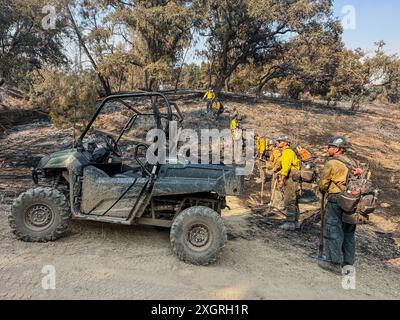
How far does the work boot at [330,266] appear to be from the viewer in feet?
18.7

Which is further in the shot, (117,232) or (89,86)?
(89,86)

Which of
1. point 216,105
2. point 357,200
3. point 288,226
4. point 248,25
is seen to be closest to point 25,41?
point 216,105

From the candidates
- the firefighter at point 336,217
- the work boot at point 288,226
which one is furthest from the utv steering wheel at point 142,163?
the work boot at point 288,226

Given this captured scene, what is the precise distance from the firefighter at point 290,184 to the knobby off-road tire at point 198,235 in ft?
9.72

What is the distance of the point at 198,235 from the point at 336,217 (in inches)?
73.8

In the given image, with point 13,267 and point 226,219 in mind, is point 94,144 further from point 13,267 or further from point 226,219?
point 226,219

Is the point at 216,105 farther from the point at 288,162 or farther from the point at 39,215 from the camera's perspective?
the point at 39,215

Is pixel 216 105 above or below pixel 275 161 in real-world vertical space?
above

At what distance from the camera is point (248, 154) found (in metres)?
15.8

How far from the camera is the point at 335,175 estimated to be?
18.8 feet

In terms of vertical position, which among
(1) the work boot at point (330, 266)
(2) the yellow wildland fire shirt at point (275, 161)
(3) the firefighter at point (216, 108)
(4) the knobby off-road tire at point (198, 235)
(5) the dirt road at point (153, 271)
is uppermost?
(3) the firefighter at point (216, 108)

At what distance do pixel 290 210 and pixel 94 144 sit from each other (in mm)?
3949

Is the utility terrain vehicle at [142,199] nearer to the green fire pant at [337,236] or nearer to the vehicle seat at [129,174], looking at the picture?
the vehicle seat at [129,174]
